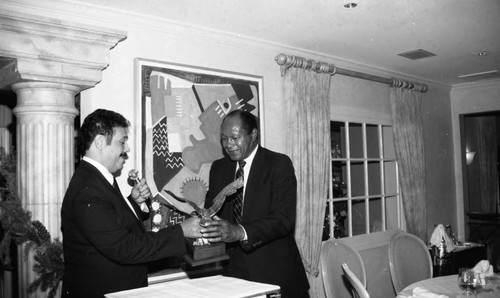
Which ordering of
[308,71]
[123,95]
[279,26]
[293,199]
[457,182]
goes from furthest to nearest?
1. [457,182]
2. [308,71]
3. [279,26]
4. [123,95]
5. [293,199]

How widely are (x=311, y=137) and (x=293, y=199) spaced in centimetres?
179

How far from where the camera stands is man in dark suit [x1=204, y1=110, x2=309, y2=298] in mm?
2711

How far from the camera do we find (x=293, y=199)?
9.12ft

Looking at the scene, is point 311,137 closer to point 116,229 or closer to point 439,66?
point 439,66

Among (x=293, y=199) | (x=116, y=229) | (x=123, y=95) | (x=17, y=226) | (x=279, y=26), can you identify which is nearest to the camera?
(x=116, y=229)

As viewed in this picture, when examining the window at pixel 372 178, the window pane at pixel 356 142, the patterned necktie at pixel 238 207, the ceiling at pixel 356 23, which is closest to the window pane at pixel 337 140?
the window at pixel 372 178

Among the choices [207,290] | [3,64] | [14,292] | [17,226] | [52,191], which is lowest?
[14,292]

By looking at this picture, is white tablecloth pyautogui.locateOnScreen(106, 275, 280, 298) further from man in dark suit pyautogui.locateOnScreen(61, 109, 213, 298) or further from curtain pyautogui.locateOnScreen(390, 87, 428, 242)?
curtain pyautogui.locateOnScreen(390, 87, 428, 242)

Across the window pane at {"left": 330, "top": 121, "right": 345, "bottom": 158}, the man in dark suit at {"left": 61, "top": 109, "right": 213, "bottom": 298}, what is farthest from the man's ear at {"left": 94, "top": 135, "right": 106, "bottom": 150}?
the window pane at {"left": 330, "top": 121, "right": 345, "bottom": 158}

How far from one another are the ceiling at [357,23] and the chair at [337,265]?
172 centimetres

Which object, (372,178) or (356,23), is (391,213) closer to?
(372,178)

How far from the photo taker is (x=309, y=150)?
4.46 m

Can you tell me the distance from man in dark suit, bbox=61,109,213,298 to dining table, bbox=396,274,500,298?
53.3 inches

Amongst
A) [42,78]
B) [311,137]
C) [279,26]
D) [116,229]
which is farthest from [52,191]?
[311,137]
